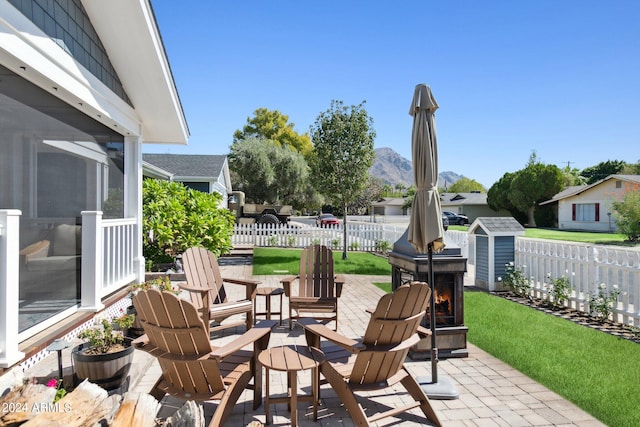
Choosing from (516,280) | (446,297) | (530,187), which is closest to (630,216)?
(530,187)

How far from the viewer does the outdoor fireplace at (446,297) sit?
451 centimetres

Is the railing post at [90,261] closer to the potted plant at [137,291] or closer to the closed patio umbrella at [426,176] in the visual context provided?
the potted plant at [137,291]

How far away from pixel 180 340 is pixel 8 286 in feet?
3.98

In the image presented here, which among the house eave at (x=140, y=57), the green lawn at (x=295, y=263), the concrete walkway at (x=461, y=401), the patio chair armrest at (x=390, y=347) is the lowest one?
the concrete walkway at (x=461, y=401)

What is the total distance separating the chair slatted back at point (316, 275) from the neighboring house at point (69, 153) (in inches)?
102

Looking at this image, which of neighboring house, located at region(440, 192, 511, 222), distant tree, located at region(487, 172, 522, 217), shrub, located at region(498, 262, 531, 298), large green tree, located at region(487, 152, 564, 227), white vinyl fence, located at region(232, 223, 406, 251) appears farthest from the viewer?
neighboring house, located at region(440, 192, 511, 222)

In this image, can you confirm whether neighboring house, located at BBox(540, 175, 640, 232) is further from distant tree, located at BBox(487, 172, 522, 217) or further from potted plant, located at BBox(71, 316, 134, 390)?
potted plant, located at BBox(71, 316, 134, 390)

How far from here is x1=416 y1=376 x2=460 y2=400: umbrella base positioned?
11.4 ft

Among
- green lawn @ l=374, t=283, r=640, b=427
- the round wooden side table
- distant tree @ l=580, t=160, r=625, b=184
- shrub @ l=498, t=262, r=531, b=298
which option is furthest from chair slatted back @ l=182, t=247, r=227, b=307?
distant tree @ l=580, t=160, r=625, b=184

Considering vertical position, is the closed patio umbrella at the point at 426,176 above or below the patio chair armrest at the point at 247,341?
above

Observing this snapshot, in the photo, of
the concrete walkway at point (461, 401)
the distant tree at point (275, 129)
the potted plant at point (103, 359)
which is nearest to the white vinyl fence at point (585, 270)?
the concrete walkway at point (461, 401)

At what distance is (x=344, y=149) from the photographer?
43.4 feet

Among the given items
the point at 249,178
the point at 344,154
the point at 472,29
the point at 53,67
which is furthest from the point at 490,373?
the point at 249,178

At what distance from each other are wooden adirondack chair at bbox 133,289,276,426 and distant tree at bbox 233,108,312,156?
4752cm
